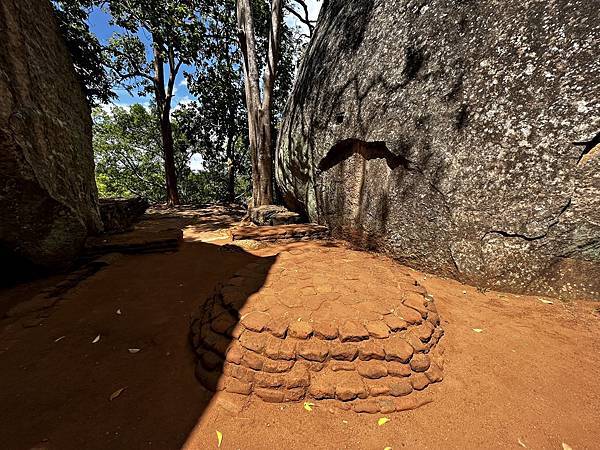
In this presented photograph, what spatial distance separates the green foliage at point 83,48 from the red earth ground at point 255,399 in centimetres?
620

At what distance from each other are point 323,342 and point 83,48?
340 inches

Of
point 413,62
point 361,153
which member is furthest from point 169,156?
point 413,62

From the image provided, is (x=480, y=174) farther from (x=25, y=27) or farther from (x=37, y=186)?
(x=25, y=27)

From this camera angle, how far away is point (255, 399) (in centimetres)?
166

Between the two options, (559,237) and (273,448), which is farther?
(559,237)

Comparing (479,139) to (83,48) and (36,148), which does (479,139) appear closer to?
(36,148)

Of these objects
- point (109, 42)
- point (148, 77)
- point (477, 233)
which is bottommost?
point (477, 233)

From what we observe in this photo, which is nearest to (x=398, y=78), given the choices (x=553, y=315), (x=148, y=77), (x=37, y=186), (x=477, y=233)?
(x=477, y=233)

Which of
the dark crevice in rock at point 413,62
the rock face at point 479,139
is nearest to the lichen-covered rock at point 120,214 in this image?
the rock face at point 479,139

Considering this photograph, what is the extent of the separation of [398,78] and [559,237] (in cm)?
278

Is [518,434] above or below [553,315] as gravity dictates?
below

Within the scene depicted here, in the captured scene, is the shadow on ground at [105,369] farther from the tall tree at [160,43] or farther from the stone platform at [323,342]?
the tall tree at [160,43]

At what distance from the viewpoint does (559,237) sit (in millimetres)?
2502

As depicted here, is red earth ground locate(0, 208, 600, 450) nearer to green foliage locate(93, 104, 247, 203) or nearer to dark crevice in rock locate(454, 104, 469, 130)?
dark crevice in rock locate(454, 104, 469, 130)
